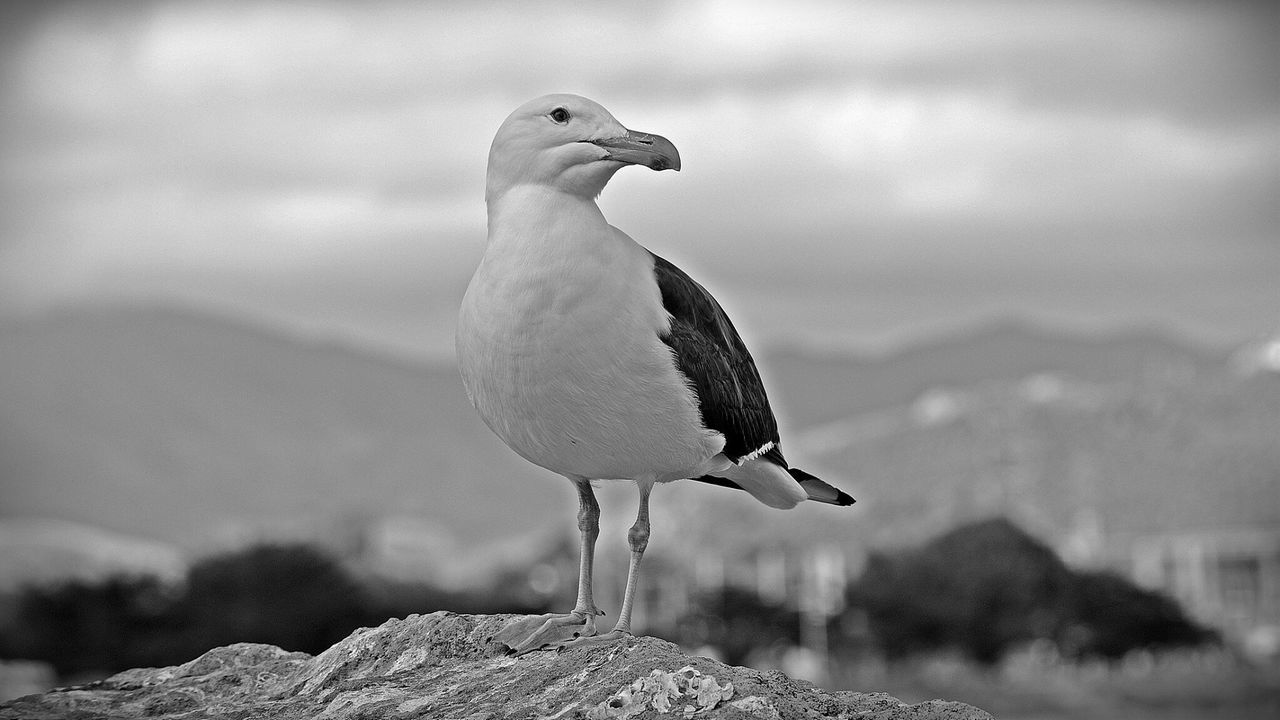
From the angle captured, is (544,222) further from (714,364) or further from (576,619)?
(576,619)

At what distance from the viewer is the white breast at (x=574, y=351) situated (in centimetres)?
619

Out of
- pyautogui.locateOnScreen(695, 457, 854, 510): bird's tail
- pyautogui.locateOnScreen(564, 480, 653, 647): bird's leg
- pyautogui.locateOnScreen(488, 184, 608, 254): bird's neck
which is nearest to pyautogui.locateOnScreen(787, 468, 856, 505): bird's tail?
pyautogui.locateOnScreen(695, 457, 854, 510): bird's tail

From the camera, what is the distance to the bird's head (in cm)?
630

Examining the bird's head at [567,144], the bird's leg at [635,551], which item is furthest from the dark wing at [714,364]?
the bird's head at [567,144]

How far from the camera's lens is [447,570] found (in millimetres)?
67375

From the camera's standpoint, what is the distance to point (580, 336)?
6.20 m

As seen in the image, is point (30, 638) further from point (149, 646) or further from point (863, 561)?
point (863, 561)

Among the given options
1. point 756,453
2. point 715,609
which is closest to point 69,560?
A: point 715,609


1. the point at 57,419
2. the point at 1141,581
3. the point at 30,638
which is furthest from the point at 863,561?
the point at 57,419

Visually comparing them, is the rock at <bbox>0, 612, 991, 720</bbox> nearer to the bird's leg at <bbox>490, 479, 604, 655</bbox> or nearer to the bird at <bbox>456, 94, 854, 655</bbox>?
the bird's leg at <bbox>490, 479, 604, 655</bbox>

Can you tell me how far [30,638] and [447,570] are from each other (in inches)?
693

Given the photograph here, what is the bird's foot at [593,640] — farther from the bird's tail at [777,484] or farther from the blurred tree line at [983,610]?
the blurred tree line at [983,610]

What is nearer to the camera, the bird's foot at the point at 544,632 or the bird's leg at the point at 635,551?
the bird's foot at the point at 544,632

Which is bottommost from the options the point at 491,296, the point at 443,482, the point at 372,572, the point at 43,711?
the point at 43,711
